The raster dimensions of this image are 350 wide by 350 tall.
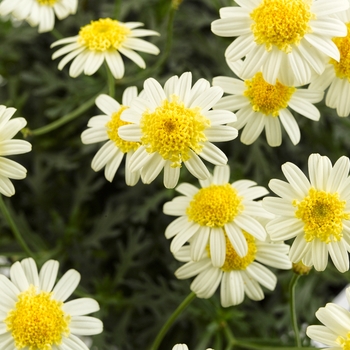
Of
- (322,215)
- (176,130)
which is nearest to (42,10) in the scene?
(176,130)

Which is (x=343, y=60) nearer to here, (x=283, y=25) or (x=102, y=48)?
(x=283, y=25)

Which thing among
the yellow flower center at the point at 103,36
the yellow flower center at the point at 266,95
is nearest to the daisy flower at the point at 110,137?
the yellow flower center at the point at 103,36

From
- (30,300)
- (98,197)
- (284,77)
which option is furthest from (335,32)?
(98,197)

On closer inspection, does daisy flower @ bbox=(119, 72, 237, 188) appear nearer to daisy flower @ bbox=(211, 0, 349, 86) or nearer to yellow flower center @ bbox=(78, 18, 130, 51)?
daisy flower @ bbox=(211, 0, 349, 86)

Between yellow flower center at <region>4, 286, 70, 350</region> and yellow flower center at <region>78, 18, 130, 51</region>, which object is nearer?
yellow flower center at <region>4, 286, 70, 350</region>

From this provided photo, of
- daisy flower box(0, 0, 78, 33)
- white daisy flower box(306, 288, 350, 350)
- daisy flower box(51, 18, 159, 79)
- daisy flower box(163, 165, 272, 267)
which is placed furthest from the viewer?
daisy flower box(0, 0, 78, 33)

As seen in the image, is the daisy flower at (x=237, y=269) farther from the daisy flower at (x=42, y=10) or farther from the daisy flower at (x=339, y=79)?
the daisy flower at (x=42, y=10)

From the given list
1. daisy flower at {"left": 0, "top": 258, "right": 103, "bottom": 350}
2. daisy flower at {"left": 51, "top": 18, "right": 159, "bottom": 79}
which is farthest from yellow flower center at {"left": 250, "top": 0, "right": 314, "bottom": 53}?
daisy flower at {"left": 0, "top": 258, "right": 103, "bottom": 350}
